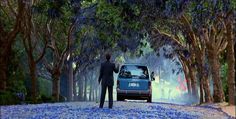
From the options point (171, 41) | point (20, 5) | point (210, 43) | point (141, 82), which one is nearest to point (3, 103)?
point (20, 5)

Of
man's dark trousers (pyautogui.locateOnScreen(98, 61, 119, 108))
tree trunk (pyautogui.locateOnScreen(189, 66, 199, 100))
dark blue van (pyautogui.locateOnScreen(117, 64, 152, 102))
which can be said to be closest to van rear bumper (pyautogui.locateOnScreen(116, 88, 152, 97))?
dark blue van (pyautogui.locateOnScreen(117, 64, 152, 102))

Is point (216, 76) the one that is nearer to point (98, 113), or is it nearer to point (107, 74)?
point (107, 74)

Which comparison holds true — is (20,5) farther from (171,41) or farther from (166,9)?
(171,41)

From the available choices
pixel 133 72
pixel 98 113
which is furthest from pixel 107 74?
pixel 133 72

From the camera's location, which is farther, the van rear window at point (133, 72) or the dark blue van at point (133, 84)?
the van rear window at point (133, 72)

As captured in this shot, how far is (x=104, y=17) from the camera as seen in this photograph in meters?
29.0

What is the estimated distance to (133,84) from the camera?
86.6 feet

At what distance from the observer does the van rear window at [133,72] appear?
2670 cm

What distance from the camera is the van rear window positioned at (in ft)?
87.6

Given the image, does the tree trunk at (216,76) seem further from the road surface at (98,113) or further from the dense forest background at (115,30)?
the road surface at (98,113)

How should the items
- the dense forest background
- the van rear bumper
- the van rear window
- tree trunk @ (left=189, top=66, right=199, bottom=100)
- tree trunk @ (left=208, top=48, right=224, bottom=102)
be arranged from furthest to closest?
tree trunk @ (left=189, top=66, right=199, bottom=100)
tree trunk @ (left=208, top=48, right=224, bottom=102)
the van rear window
the van rear bumper
the dense forest background

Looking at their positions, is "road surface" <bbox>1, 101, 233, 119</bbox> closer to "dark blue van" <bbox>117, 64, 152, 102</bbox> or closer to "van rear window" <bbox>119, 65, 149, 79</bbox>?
"dark blue van" <bbox>117, 64, 152, 102</bbox>

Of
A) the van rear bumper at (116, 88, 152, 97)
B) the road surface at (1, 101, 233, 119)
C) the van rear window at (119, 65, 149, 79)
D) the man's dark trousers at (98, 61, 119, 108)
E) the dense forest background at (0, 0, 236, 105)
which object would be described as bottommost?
the road surface at (1, 101, 233, 119)

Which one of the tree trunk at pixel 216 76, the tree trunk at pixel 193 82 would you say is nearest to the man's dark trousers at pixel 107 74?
the tree trunk at pixel 216 76
